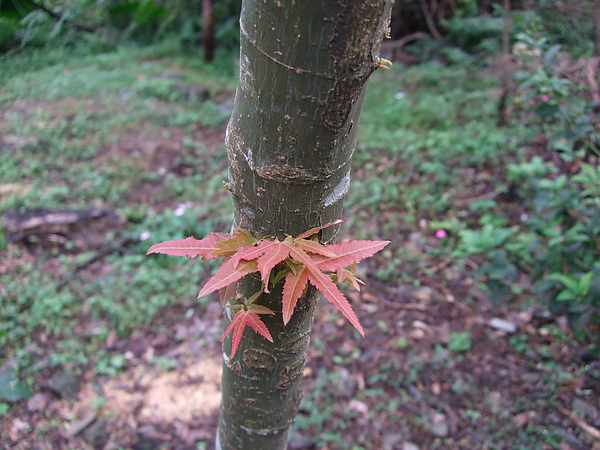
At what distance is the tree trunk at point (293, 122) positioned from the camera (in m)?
0.56

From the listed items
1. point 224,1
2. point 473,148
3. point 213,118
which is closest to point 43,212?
point 213,118

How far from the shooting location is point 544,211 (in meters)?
2.34

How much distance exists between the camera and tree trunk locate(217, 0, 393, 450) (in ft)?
1.83

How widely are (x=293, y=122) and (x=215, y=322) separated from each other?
2286mm

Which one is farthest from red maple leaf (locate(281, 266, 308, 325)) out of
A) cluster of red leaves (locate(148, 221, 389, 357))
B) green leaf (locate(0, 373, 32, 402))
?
green leaf (locate(0, 373, 32, 402))

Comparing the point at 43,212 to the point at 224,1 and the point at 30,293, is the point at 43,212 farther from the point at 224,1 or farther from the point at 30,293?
the point at 224,1

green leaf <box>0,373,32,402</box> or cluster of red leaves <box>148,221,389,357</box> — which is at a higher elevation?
cluster of red leaves <box>148,221,389,357</box>

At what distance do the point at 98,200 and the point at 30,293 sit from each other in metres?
1.23

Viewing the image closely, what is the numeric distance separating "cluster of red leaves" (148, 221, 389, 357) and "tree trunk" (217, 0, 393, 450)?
0.05 metres

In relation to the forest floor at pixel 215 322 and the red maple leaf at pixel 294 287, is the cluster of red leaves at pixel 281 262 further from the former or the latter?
the forest floor at pixel 215 322

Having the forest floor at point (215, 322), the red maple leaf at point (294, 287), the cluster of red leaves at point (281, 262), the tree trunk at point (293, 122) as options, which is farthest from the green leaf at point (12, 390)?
the red maple leaf at point (294, 287)

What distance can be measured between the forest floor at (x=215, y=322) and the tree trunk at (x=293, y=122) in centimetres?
150

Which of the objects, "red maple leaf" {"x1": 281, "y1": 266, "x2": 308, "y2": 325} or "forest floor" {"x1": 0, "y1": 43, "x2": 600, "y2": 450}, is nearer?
"red maple leaf" {"x1": 281, "y1": 266, "x2": 308, "y2": 325}

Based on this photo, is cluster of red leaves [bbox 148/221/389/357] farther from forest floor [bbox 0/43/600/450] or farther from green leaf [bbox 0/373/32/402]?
green leaf [bbox 0/373/32/402]
